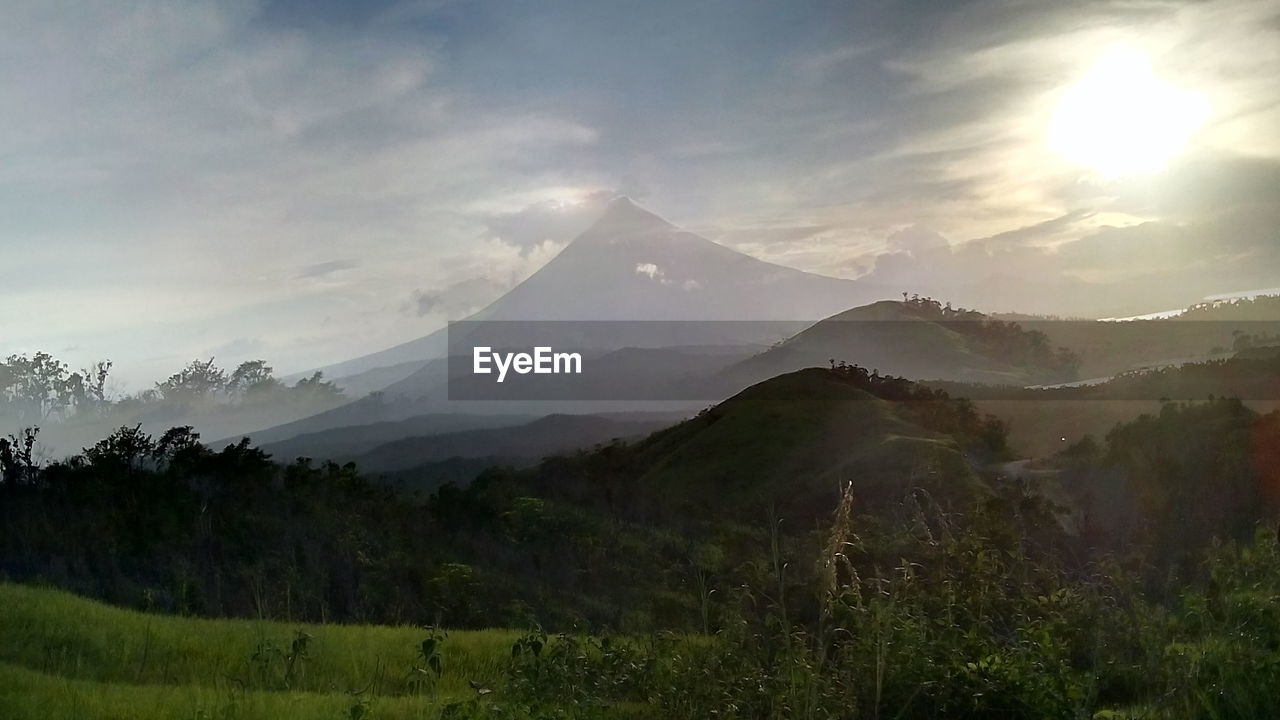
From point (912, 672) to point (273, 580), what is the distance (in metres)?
8.60

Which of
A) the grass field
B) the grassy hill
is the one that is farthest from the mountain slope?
the grass field

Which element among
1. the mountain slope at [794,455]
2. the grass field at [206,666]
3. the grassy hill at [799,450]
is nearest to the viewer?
the grass field at [206,666]

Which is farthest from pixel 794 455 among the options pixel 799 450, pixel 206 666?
pixel 206 666

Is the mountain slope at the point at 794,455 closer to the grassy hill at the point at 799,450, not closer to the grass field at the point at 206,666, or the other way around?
the grassy hill at the point at 799,450

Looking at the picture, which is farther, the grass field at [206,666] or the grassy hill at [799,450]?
the grassy hill at [799,450]

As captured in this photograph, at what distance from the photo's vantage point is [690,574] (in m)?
13.5

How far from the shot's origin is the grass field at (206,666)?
20.3 feet

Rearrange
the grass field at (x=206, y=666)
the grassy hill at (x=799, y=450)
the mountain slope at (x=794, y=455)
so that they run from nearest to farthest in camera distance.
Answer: the grass field at (x=206, y=666)
the mountain slope at (x=794, y=455)
the grassy hill at (x=799, y=450)

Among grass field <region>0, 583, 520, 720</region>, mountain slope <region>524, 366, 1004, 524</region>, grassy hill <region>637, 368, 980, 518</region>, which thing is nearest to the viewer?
grass field <region>0, 583, 520, 720</region>

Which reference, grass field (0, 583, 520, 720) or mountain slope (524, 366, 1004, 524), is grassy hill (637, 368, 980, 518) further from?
grass field (0, 583, 520, 720)

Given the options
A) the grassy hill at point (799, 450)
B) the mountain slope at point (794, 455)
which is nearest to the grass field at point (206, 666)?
the mountain slope at point (794, 455)

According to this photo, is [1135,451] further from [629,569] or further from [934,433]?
[629,569]

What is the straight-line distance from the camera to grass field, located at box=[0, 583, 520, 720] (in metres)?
6.20

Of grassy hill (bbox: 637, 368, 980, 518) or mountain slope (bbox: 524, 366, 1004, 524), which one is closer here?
mountain slope (bbox: 524, 366, 1004, 524)
